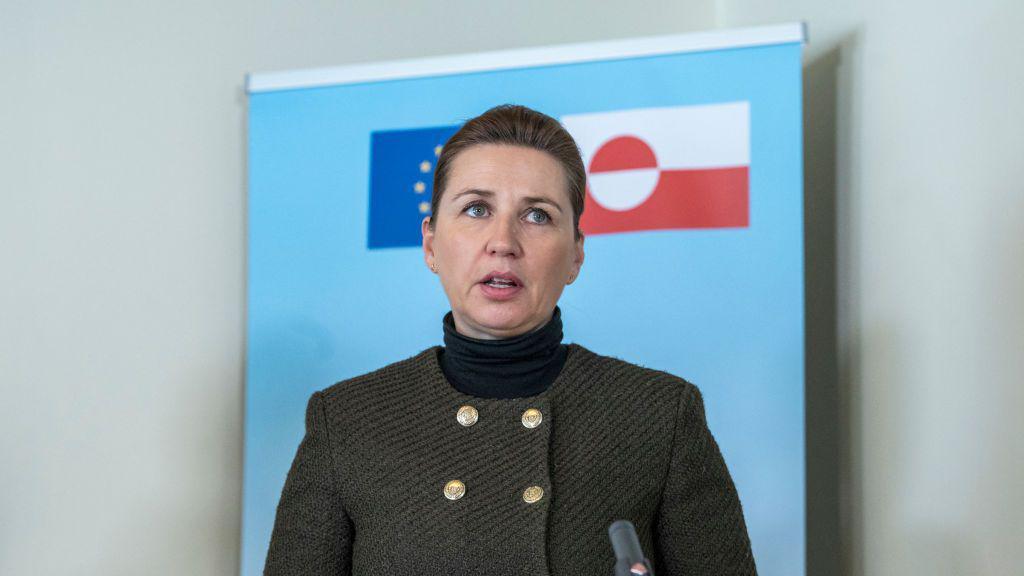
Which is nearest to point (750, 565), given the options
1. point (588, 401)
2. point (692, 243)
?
point (588, 401)

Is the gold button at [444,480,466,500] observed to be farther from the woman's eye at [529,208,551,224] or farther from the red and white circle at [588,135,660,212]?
the red and white circle at [588,135,660,212]

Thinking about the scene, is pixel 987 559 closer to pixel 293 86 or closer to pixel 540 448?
pixel 540 448

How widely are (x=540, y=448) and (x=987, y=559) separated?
2.90ft

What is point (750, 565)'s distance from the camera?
52.2 inches

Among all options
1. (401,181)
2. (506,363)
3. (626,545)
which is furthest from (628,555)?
(401,181)

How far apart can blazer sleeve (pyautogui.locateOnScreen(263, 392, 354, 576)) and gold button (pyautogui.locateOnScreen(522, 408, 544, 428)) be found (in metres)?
0.26

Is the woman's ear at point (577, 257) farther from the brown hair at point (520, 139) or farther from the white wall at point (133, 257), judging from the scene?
the white wall at point (133, 257)

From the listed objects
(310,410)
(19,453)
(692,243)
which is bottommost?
(19,453)

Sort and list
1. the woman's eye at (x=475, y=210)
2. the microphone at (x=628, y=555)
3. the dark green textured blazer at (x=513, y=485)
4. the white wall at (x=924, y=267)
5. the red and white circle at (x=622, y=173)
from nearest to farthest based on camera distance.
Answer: the microphone at (x=628, y=555), the dark green textured blazer at (x=513, y=485), the woman's eye at (x=475, y=210), the white wall at (x=924, y=267), the red and white circle at (x=622, y=173)

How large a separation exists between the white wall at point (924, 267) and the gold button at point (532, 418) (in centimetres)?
81

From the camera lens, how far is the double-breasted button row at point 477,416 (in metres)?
1.32

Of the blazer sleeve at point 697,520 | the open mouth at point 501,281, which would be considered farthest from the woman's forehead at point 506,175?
the blazer sleeve at point 697,520

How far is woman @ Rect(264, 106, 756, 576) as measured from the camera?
1278mm

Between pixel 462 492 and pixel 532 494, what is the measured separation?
0.09 meters
